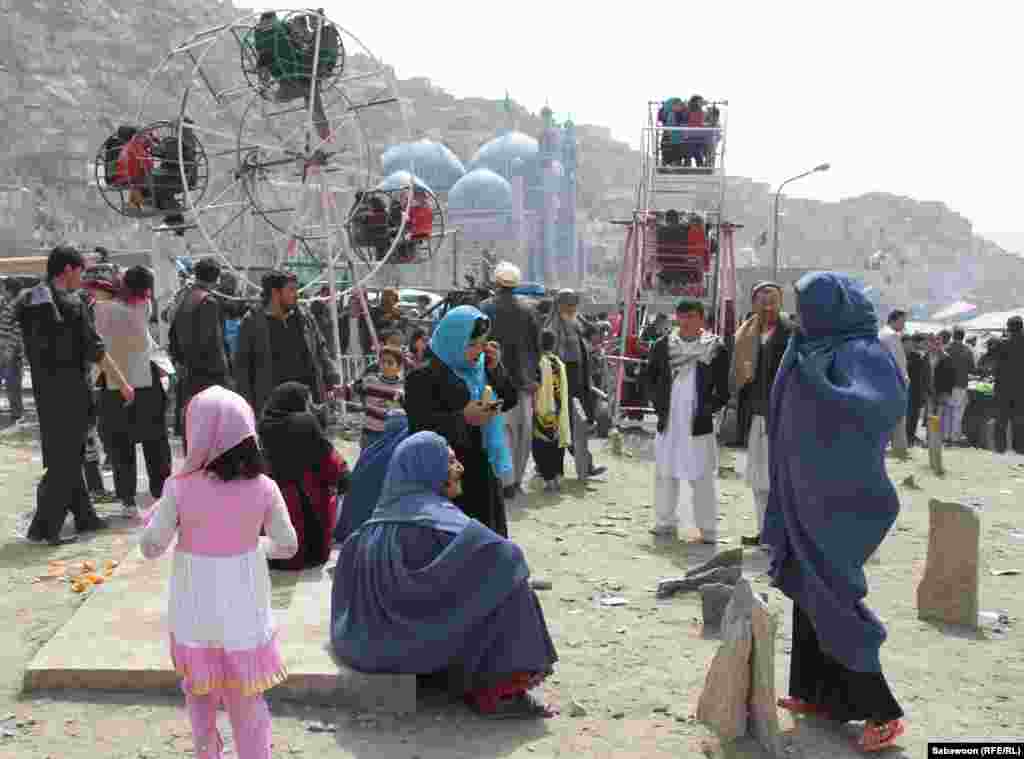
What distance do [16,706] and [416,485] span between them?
1.66m

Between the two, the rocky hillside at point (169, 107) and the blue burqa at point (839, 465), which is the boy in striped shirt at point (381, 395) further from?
the rocky hillside at point (169, 107)

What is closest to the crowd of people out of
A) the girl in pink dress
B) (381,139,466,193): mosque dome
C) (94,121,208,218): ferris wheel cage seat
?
the girl in pink dress

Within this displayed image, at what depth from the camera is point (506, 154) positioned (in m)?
55.7

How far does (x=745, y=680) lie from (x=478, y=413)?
161 centimetres

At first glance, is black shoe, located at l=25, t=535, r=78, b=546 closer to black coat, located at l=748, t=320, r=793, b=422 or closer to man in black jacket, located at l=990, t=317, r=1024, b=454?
black coat, located at l=748, t=320, r=793, b=422

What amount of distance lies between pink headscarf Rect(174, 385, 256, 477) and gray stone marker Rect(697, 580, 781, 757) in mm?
1768

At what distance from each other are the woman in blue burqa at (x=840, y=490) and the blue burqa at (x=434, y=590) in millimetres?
958

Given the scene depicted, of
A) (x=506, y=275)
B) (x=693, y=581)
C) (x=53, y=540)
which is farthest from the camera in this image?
(x=506, y=275)

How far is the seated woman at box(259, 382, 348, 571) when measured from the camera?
207 inches

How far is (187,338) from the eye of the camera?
6.63 m

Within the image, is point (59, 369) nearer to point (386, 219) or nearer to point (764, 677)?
point (764, 677)

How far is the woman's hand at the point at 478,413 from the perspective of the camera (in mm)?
4480

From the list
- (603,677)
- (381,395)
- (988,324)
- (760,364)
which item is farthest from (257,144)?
(988,324)

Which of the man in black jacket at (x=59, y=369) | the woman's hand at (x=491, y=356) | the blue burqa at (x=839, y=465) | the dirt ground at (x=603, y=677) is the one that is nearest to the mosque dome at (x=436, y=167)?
the man in black jacket at (x=59, y=369)
